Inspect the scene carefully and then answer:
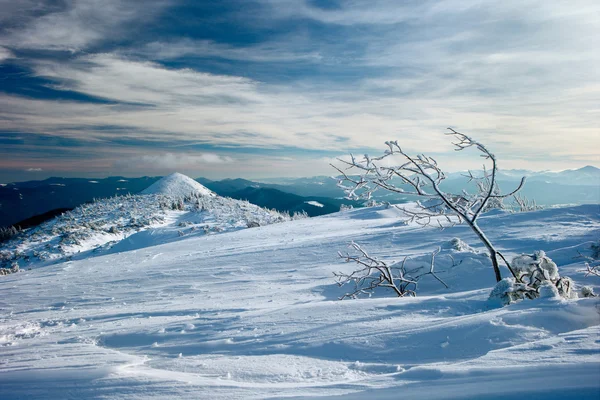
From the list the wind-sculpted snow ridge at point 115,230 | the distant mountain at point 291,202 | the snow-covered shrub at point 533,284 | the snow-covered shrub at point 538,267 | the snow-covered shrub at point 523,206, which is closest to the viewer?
the snow-covered shrub at point 533,284

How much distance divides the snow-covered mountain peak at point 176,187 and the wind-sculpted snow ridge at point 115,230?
35249mm

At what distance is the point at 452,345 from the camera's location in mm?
2977

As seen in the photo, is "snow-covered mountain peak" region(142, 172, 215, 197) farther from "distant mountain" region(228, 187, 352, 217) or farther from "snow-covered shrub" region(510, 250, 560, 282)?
"snow-covered shrub" region(510, 250, 560, 282)

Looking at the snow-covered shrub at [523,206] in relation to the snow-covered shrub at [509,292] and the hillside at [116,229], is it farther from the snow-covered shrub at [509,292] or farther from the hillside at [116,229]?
the hillside at [116,229]

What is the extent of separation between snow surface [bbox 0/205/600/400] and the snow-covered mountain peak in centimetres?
8951

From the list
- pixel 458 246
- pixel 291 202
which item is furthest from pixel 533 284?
pixel 291 202

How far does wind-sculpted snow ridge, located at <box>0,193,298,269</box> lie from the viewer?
1222 inches

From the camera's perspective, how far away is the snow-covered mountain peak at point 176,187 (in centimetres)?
9507

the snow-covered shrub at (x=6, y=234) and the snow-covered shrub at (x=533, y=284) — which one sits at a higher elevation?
the snow-covered shrub at (x=533, y=284)

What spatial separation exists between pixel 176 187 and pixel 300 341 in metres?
104

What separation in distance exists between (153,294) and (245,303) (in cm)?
313

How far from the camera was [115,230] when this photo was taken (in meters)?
40.7

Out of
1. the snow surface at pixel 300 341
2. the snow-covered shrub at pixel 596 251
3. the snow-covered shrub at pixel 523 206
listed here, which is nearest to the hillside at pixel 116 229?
the snow-covered shrub at pixel 523 206

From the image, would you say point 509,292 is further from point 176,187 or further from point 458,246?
point 176,187
